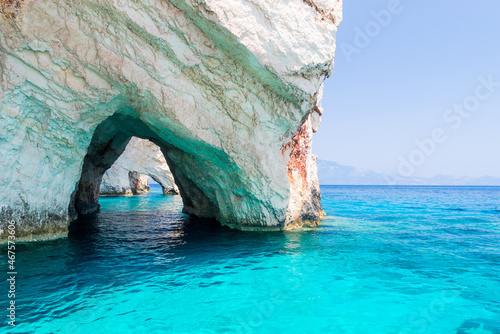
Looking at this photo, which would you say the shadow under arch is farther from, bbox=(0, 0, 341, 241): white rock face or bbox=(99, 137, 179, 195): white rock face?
bbox=(99, 137, 179, 195): white rock face

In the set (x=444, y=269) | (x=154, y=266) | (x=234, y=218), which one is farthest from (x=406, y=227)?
(x=154, y=266)

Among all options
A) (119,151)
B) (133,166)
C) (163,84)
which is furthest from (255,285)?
(133,166)

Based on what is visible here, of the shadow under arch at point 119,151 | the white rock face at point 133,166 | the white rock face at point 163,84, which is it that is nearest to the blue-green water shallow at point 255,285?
the white rock face at point 163,84

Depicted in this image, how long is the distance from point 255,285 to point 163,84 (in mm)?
6789

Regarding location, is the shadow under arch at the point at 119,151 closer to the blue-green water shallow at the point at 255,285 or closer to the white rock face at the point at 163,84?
the white rock face at the point at 163,84

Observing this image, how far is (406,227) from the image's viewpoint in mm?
16234

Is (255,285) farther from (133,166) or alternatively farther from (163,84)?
(133,166)

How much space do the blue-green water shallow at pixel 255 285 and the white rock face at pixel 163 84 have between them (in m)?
2.17

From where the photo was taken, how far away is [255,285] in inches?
274

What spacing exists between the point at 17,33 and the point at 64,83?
159cm

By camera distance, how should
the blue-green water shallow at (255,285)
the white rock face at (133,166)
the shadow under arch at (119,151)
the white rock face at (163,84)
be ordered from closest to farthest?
1. the blue-green water shallow at (255,285)
2. the white rock face at (163,84)
3. the shadow under arch at (119,151)
4. the white rock face at (133,166)

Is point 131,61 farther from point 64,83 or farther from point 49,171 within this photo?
point 49,171

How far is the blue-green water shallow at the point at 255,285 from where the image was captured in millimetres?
5254

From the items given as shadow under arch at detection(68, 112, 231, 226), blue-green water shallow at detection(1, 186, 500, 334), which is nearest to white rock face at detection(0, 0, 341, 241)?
shadow under arch at detection(68, 112, 231, 226)
